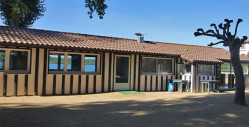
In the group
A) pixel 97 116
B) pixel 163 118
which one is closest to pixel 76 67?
pixel 97 116

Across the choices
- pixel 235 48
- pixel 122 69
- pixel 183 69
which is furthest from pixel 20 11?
pixel 235 48

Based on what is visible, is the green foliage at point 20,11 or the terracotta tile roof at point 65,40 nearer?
the terracotta tile roof at point 65,40

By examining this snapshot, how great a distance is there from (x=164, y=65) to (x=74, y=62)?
5.73m

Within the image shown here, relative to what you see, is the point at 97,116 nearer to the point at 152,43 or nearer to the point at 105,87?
the point at 105,87

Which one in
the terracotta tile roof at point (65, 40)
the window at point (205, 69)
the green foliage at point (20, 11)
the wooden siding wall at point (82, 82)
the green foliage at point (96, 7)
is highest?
the green foliage at point (20, 11)

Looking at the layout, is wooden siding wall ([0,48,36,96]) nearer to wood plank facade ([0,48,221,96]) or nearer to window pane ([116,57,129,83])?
wood plank facade ([0,48,221,96])

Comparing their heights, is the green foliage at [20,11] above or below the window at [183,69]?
above

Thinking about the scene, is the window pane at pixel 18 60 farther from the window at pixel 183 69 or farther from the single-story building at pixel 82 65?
the window at pixel 183 69

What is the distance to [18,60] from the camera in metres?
9.63

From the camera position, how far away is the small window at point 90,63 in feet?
36.9

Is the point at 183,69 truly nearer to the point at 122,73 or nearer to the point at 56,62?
the point at 122,73

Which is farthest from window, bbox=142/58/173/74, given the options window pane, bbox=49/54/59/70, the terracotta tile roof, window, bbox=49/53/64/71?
window pane, bbox=49/54/59/70

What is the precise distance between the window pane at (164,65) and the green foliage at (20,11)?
38.8 ft

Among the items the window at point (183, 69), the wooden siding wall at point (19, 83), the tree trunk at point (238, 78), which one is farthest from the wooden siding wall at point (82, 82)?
the tree trunk at point (238, 78)
